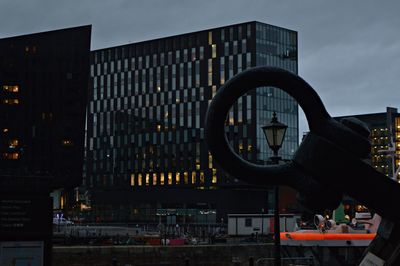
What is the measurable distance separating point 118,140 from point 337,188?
405 feet

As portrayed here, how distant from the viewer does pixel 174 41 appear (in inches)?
4796

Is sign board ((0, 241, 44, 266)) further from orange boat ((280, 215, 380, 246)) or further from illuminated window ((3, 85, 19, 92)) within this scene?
illuminated window ((3, 85, 19, 92))

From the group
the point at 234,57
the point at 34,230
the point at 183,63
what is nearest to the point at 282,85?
the point at 34,230

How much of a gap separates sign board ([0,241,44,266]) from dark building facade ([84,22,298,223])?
9311cm

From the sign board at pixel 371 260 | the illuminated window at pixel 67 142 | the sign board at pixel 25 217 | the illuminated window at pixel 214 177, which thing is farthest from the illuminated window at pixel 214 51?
the sign board at pixel 371 260

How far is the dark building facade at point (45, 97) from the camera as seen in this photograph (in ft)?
270

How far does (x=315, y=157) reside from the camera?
708 centimetres

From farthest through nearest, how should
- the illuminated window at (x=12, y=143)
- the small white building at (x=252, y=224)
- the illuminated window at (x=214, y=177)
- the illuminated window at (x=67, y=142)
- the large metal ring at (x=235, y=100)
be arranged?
the illuminated window at (x=214, y=177) → the illuminated window at (x=67, y=142) → the illuminated window at (x=12, y=143) → the small white building at (x=252, y=224) → the large metal ring at (x=235, y=100)

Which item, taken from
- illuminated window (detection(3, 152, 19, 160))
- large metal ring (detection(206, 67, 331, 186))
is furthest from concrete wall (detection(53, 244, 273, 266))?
illuminated window (detection(3, 152, 19, 160))

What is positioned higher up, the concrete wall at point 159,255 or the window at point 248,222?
the window at point 248,222

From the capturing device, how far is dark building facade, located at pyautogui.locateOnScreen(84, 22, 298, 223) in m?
109

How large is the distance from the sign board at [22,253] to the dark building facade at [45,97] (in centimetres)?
7316

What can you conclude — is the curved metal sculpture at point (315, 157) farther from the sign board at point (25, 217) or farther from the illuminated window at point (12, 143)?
the illuminated window at point (12, 143)

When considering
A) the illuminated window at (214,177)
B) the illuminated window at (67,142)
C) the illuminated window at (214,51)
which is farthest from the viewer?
the illuminated window at (214,51)
